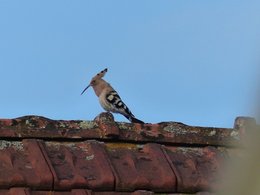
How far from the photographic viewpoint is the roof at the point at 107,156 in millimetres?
2547

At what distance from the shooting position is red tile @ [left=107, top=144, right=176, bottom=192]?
261 cm

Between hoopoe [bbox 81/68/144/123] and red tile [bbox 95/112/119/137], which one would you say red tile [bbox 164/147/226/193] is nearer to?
red tile [bbox 95/112/119/137]

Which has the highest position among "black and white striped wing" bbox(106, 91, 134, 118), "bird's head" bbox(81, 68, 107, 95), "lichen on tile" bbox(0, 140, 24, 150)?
"bird's head" bbox(81, 68, 107, 95)

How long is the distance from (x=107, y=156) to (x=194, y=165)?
406 mm

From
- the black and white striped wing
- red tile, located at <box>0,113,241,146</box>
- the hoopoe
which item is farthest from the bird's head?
red tile, located at <box>0,113,241,146</box>

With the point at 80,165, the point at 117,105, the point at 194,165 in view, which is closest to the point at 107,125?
the point at 80,165

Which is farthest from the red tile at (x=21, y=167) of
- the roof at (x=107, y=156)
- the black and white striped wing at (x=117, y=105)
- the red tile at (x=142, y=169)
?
the black and white striped wing at (x=117, y=105)

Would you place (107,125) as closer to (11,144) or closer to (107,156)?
(107,156)

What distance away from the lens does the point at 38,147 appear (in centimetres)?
276

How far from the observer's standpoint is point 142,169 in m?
2.75

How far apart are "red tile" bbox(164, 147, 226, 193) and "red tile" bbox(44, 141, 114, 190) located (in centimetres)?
32

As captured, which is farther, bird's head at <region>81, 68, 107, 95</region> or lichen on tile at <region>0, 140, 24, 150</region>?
bird's head at <region>81, 68, 107, 95</region>

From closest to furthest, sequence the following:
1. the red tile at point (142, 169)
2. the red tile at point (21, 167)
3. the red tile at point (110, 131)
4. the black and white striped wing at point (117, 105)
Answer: the red tile at point (21, 167) < the red tile at point (142, 169) < the red tile at point (110, 131) < the black and white striped wing at point (117, 105)

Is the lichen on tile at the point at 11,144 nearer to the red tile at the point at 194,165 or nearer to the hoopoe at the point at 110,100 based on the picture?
the red tile at the point at 194,165
